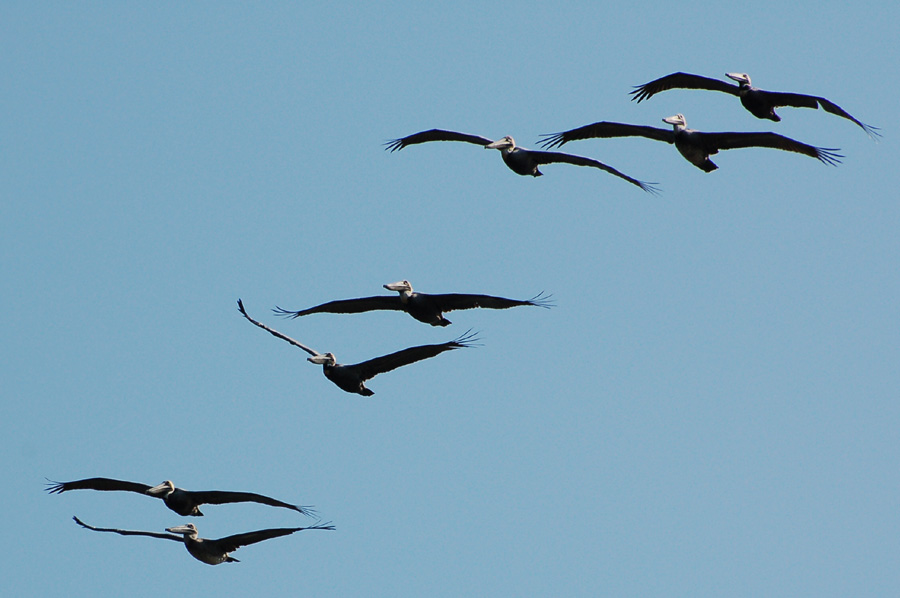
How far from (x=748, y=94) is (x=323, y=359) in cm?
881

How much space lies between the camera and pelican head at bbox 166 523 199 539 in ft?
90.9

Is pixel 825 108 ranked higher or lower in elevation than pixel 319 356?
higher

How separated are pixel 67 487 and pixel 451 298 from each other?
8398 millimetres

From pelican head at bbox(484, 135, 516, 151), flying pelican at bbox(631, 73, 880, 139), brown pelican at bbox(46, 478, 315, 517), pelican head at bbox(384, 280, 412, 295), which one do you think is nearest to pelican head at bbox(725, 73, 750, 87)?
flying pelican at bbox(631, 73, 880, 139)

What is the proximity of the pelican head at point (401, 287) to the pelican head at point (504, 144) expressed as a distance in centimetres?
311

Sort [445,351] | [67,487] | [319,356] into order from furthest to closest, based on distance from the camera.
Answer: [67,487] → [319,356] → [445,351]

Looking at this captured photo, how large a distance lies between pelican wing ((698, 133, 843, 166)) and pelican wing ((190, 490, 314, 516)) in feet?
31.2

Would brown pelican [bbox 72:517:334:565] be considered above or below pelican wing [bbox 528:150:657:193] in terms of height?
below

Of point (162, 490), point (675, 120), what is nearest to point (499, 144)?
point (675, 120)

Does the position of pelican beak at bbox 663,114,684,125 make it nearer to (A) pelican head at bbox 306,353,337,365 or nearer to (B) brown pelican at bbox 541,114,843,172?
(B) brown pelican at bbox 541,114,843,172

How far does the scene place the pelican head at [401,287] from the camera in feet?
90.0

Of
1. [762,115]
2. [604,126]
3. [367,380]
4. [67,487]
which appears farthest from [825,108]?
[67,487]

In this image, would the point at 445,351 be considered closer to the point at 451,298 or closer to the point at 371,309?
the point at 451,298

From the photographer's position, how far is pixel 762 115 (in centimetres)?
2767
